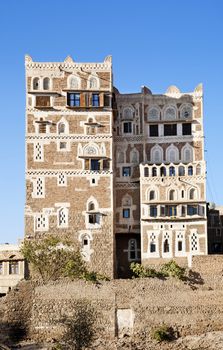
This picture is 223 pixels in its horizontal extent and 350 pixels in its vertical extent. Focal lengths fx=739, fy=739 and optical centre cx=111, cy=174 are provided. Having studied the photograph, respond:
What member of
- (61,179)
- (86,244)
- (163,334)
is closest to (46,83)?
(61,179)

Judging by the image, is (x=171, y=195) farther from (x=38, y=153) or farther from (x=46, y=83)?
(x=46, y=83)

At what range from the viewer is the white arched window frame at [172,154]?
232ft

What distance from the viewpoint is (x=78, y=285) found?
57.6 meters

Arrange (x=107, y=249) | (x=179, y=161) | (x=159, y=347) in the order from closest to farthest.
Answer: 1. (x=159, y=347)
2. (x=107, y=249)
3. (x=179, y=161)

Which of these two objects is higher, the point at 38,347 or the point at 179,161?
the point at 179,161

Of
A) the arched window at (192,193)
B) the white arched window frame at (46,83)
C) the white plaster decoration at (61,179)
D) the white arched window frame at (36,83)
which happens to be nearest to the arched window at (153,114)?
the arched window at (192,193)

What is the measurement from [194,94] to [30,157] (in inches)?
673

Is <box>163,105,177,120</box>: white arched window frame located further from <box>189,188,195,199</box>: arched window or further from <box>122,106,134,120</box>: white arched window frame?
<box>189,188,195,199</box>: arched window

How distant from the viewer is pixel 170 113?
7162 cm

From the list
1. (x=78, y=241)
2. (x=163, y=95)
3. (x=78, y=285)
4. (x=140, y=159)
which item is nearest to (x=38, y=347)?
(x=78, y=285)

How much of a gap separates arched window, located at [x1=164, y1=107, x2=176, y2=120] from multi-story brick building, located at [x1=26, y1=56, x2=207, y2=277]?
2109mm

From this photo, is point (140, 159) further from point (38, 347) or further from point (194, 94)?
point (38, 347)

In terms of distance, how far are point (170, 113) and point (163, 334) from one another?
24020 millimetres

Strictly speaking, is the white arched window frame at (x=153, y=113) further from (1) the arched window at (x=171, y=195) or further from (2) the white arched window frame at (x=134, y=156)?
(1) the arched window at (x=171, y=195)
